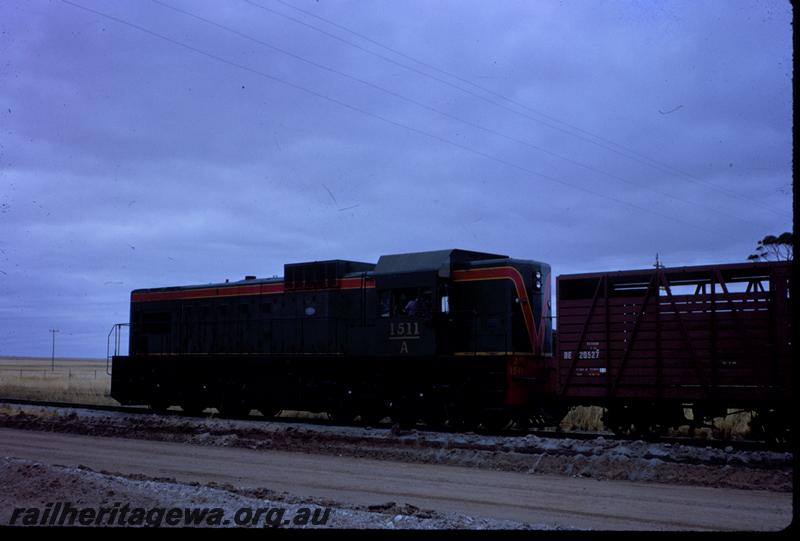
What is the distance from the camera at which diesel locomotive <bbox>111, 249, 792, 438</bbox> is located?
52.3ft

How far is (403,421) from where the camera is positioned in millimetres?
20734

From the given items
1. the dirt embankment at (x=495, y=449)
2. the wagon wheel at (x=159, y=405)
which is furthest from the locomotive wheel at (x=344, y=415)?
the wagon wheel at (x=159, y=405)

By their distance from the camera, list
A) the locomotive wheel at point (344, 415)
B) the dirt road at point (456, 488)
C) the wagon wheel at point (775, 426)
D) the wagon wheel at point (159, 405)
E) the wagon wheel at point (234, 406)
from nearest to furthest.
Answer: the dirt road at point (456, 488)
the wagon wheel at point (775, 426)
the locomotive wheel at point (344, 415)
the wagon wheel at point (234, 406)
the wagon wheel at point (159, 405)

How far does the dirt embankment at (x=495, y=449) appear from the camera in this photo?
1298 cm

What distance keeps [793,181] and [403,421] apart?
55.9 feet

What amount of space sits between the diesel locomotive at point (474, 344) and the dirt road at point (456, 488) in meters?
4.49

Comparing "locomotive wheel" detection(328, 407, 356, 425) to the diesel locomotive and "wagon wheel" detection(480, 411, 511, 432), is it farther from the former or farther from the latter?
"wagon wheel" detection(480, 411, 511, 432)

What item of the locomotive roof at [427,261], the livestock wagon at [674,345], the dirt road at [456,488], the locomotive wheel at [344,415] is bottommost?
the dirt road at [456,488]

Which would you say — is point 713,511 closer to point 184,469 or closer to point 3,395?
point 184,469

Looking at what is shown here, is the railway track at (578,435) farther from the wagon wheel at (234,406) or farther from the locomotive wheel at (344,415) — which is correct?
the wagon wheel at (234,406)

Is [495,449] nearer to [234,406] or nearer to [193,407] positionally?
[234,406]

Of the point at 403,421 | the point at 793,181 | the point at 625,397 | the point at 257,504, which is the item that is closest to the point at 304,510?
the point at 257,504

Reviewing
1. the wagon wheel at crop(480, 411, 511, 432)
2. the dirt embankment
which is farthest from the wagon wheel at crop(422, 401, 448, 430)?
the dirt embankment

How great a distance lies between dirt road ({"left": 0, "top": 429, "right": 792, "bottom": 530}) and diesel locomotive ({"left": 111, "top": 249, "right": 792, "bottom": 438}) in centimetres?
449
